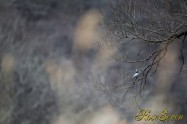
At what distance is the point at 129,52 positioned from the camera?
1045 centimetres

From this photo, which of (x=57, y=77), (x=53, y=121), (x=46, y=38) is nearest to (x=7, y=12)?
(x=46, y=38)

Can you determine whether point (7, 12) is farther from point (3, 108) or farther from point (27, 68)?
point (3, 108)

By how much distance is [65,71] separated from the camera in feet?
34.8

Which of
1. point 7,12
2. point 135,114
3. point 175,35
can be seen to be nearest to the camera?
point 175,35

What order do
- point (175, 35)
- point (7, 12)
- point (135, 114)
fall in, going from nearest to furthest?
point (175, 35)
point (135, 114)
point (7, 12)

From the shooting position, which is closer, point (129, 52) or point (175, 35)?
point (175, 35)

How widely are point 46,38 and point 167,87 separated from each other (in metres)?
3.85

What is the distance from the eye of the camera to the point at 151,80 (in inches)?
408

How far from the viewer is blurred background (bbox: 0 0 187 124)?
10203mm

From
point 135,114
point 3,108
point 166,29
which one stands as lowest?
point 135,114

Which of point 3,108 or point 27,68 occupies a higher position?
point 27,68

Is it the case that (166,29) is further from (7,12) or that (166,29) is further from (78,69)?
(7,12)

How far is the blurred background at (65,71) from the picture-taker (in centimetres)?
1020

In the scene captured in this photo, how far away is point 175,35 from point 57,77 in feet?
13.3
